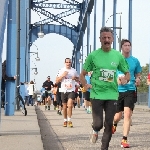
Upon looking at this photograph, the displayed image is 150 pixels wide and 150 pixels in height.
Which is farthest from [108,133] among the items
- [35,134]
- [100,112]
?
[35,134]

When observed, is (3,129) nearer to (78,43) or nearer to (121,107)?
(121,107)

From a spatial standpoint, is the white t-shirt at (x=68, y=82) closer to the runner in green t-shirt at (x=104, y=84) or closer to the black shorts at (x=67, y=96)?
the black shorts at (x=67, y=96)

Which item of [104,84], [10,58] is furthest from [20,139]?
[10,58]

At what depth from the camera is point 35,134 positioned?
1000 centimetres

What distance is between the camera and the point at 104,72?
23.8ft

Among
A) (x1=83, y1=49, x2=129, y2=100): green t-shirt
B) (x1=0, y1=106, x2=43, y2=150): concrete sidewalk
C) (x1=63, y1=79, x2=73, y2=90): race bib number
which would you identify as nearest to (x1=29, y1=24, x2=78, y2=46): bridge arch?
(x1=63, y1=79, x2=73, y2=90): race bib number

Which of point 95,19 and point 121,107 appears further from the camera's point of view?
point 95,19

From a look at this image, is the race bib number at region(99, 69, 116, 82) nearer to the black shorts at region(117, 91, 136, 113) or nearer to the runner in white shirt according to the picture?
the black shorts at region(117, 91, 136, 113)

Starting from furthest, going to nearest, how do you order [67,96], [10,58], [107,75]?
[10,58], [67,96], [107,75]

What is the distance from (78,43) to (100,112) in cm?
6010

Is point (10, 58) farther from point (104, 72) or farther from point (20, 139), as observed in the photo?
point (104, 72)

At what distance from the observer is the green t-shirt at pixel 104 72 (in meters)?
7.27

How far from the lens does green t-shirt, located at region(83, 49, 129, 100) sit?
23.8 ft

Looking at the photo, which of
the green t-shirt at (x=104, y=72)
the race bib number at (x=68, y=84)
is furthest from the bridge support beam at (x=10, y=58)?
the green t-shirt at (x=104, y=72)
